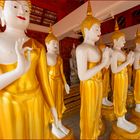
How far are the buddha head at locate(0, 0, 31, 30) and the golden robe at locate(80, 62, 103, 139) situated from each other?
562mm

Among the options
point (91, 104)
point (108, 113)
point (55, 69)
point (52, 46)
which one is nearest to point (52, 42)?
point (52, 46)

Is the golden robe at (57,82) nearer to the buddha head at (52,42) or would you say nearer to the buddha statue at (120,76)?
the buddha head at (52,42)

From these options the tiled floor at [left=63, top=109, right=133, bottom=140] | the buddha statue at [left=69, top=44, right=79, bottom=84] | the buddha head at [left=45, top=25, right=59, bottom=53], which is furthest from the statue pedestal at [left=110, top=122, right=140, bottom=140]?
the buddha statue at [left=69, top=44, right=79, bottom=84]

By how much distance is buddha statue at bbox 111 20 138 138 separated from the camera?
5.41ft

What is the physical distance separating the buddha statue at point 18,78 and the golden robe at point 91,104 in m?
0.48

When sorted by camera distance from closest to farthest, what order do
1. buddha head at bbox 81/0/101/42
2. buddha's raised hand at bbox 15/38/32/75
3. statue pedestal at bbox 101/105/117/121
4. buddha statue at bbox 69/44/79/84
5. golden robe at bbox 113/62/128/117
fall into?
buddha's raised hand at bbox 15/38/32/75, buddha head at bbox 81/0/101/42, golden robe at bbox 113/62/128/117, statue pedestal at bbox 101/105/117/121, buddha statue at bbox 69/44/79/84

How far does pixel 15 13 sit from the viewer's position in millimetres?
824

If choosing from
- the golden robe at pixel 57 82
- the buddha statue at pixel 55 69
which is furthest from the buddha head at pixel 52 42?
the golden robe at pixel 57 82

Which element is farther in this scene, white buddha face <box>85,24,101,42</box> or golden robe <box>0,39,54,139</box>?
white buddha face <box>85,24,101,42</box>

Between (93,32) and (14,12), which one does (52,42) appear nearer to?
(93,32)

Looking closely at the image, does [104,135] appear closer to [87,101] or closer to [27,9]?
[87,101]

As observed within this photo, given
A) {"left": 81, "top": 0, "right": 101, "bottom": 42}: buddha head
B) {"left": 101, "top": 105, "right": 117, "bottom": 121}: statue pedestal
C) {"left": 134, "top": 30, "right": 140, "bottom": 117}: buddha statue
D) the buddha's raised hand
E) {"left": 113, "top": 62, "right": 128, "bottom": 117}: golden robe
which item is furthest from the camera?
{"left": 101, "top": 105, "right": 117, "bottom": 121}: statue pedestal

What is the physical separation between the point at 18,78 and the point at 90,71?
532 millimetres

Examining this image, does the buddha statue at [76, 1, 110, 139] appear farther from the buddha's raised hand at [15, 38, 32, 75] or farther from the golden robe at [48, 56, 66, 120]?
the buddha's raised hand at [15, 38, 32, 75]
